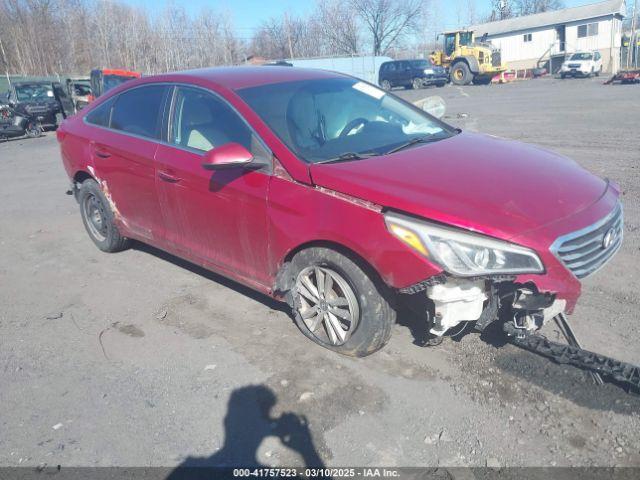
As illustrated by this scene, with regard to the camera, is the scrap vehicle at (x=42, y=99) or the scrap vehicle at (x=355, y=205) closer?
the scrap vehicle at (x=355, y=205)

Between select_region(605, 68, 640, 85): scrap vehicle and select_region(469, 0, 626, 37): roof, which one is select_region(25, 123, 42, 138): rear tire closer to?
select_region(605, 68, 640, 85): scrap vehicle

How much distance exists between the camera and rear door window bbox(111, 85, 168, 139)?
4.36 meters

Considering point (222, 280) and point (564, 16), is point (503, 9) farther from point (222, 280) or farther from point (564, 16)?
point (222, 280)

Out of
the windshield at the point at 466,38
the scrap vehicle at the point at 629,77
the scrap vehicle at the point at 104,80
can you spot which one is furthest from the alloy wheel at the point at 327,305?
the windshield at the point at 466,38

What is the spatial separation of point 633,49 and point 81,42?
1881 inches

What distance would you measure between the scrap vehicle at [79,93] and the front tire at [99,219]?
1647 centimetres

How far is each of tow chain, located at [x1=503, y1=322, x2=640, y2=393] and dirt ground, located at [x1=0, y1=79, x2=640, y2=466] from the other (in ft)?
0.22

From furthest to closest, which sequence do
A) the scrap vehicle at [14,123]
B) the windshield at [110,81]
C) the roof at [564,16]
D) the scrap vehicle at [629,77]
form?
the roof at [564,16], the scrap vehicle at [629,77], the windshield at [110,81], the scrap vehicle at [14,123]

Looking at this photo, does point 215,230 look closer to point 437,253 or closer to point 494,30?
point 437,253

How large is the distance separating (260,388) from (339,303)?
2.27 ft

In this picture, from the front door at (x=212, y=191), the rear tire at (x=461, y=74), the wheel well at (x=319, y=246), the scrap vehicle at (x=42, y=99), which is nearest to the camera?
the wheel well at (x=319, y=246)

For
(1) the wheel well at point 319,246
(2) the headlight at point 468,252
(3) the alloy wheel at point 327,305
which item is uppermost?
(2) the headlight at point 468,252

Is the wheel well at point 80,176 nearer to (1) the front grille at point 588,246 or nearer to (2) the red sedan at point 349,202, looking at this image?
(2) the red sedan at point 349,202

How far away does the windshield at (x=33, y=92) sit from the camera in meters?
19.0
